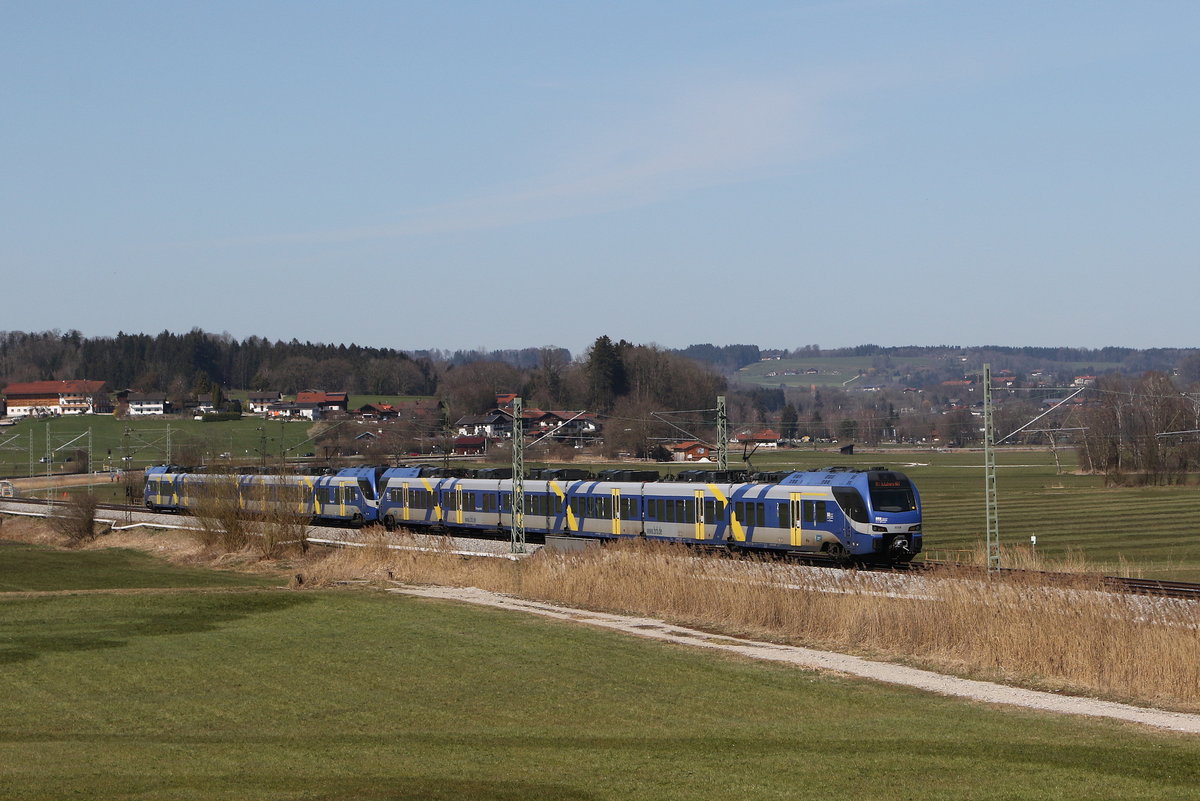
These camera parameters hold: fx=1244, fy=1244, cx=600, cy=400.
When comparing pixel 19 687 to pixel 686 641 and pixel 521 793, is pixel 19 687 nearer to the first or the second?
pixel 521 793

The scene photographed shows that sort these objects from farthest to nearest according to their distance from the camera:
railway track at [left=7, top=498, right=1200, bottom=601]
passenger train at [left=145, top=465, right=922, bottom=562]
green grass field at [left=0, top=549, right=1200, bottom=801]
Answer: passenger train at [left=145, top=465, right=922, bottom=562] < railway track at [left=7, top=498, right=1200, bottom=601] < green grass field at [left=0, top=549, right=1200, bottom=801]

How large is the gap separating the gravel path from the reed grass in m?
0.88

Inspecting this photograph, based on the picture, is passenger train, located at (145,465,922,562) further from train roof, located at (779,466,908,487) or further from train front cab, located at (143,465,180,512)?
train front cab, located at (143,465,180,512)

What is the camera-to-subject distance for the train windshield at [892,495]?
4341cm

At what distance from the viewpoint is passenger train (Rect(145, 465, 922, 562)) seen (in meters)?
43.8

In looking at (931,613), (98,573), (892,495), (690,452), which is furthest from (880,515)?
(690,452)

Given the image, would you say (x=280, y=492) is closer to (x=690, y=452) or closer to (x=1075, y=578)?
(x=1075, y=578)

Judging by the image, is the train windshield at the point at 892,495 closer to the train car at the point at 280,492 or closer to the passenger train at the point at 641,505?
the passenger train at the point at 641,505

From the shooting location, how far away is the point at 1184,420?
129m

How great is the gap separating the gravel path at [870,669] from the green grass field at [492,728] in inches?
41.9

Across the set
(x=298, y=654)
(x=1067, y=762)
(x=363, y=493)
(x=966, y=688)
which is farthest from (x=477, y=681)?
(x=363, y=493)

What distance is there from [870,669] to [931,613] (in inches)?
117

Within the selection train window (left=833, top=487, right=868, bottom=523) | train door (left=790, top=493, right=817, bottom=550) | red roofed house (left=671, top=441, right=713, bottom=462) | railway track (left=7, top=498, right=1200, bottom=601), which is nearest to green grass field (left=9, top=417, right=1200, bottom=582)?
railway track (left=7, top=498, right=1200, bottom=601)

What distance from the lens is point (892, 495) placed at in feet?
144
